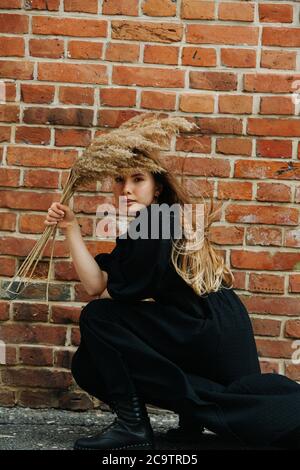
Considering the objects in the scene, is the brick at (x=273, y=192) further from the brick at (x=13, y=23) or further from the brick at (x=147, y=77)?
the brick at (x=13, y=23)

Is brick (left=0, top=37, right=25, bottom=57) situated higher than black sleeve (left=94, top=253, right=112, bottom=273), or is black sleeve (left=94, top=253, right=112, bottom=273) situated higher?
brick (left=0, top=37, right=25, bottom=57)

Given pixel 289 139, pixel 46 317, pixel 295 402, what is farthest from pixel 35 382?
pixel 289 139

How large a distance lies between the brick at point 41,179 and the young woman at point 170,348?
1.75 feet

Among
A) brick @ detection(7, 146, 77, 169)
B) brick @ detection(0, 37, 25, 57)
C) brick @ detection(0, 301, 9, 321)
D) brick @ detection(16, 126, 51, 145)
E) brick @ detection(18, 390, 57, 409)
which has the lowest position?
brick @ detection(18, 390, 57, 409)

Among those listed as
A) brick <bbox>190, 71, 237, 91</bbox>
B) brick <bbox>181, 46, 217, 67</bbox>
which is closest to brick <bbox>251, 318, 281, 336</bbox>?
brick <bbox>190, 71, 237, 91</bbox>

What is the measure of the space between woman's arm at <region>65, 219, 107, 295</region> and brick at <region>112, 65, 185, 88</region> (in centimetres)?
80

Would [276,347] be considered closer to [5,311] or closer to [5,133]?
[5,311]

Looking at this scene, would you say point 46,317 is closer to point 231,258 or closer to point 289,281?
point 231,258

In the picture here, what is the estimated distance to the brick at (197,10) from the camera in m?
3.38

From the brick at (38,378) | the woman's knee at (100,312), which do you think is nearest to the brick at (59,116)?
the woman's knee at (100,312)

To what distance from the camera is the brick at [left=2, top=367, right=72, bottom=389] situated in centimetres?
346

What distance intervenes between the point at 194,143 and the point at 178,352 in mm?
1025

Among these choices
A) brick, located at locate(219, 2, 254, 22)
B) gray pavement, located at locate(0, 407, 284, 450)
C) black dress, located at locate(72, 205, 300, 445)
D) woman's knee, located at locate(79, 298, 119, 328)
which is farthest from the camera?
brick, located at locate(219, 2, 254, 22)

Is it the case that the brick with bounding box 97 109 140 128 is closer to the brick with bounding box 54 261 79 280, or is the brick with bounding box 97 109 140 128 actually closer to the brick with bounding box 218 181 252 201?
the brick with bounding box 218 181 252 201
